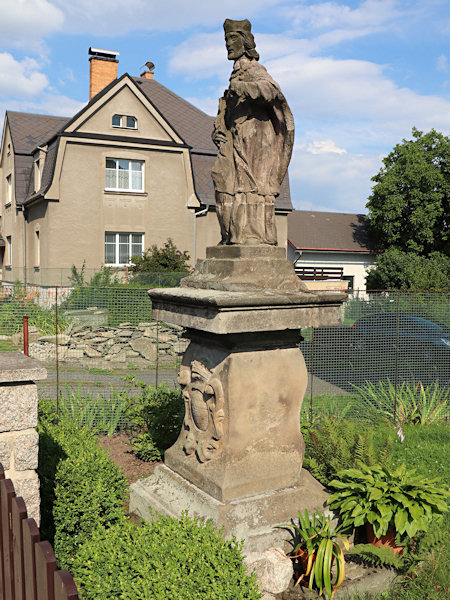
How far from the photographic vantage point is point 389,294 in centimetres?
920

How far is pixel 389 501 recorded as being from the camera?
4012 mm

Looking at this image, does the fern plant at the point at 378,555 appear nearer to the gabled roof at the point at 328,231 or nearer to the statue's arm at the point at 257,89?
the statue's arm at the point at 257,89

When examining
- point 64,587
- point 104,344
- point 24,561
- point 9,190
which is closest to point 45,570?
point 64,587

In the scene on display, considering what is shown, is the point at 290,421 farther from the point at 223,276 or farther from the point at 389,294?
the point at 389,294

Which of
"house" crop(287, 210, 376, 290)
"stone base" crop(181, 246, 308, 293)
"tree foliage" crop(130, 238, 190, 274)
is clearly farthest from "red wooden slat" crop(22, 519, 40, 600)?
"house" crop(287, 210, 376, 290)

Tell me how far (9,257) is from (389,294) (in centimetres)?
2103

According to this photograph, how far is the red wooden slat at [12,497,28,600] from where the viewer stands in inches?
92.4

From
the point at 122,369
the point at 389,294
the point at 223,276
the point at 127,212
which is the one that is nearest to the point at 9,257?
the point at 127,212

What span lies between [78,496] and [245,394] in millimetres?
1430

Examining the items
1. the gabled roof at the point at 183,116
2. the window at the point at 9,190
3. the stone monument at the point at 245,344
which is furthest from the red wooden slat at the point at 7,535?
the window at the point at 9,190

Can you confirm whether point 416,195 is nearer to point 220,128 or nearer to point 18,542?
point 220,128

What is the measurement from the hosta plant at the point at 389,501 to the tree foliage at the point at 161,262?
14.8 metres

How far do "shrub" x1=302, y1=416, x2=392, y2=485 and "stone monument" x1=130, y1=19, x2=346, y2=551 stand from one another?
0.53 m

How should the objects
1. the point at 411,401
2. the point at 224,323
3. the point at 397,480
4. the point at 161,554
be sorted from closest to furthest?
the point at 161,554 → the point at 224,323 → the point at 397,480 → the point at 411,401
